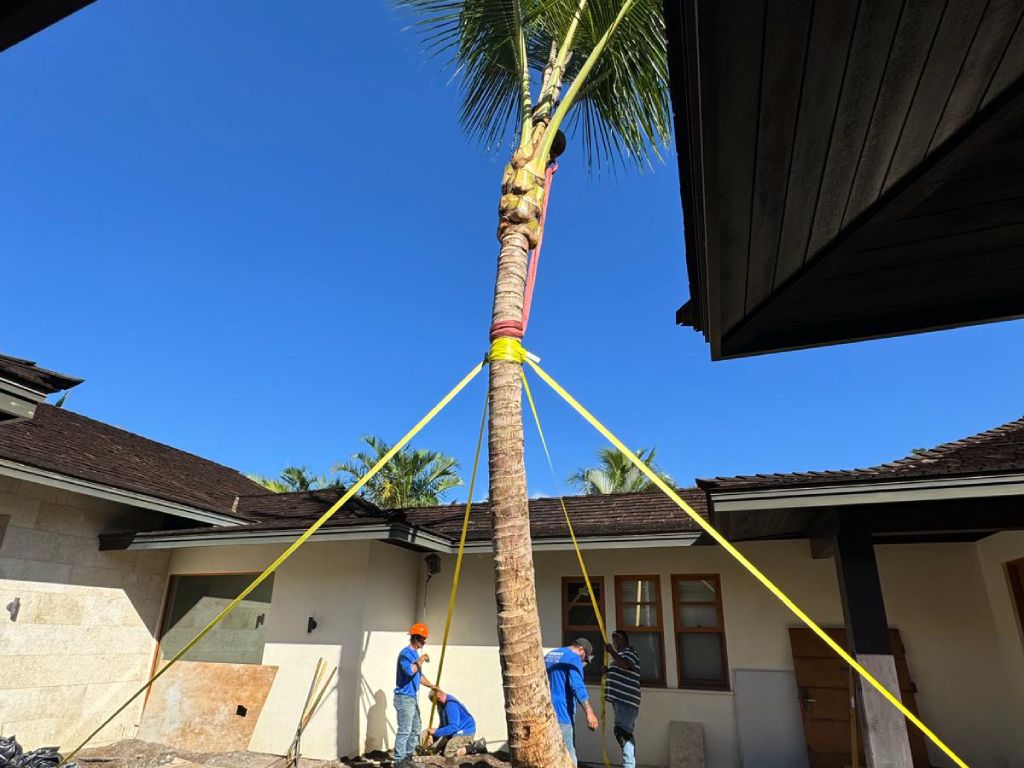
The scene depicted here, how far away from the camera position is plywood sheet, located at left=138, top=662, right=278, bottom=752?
739cm

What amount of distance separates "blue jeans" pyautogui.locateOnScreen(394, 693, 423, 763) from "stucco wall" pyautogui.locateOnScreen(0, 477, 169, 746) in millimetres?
4329

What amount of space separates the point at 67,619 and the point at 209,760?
2584 millimetres

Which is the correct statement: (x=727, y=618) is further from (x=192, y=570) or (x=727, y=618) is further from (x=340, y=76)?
(x=340, y=76)

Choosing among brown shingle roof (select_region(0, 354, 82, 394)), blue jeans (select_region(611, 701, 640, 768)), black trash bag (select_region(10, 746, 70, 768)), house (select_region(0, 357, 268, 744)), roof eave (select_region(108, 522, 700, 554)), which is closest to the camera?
brown shingle roof (select_region(0, 354, 82, 394))

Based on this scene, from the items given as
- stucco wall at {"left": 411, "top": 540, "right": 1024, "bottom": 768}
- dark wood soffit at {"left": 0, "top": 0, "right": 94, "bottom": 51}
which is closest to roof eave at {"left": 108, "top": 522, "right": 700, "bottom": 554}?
stucco wall at {"left": 411, "top": 540, "right": 1024, "bottom": 768}

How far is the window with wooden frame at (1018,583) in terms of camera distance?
5.95 meters

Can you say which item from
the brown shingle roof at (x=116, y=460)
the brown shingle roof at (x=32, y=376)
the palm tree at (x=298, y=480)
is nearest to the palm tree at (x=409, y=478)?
the palm tree at (x=298, y=480)

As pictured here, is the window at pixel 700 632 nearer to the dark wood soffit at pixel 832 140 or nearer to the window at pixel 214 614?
the window at pixel 214 614

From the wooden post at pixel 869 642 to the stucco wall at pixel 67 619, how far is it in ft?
29.0

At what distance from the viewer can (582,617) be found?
8055 mm

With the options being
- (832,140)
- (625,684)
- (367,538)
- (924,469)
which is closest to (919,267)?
(832,140)

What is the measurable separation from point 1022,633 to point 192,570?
10.7 metres

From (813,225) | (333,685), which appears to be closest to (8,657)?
(333,685)

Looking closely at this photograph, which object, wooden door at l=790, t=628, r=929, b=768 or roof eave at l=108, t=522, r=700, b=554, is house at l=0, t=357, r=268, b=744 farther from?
wooden door at l=790, t=628, r=929, b=768
